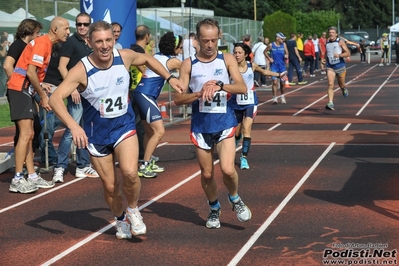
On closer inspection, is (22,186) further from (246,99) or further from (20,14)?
(20,14)

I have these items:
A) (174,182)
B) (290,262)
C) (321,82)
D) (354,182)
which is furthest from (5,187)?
(321,82)

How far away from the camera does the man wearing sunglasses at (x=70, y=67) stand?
37.9 feet

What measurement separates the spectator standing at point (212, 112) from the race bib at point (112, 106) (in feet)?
1.93

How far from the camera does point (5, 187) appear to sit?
→ 11383 mm

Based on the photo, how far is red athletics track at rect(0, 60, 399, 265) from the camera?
7485 mm

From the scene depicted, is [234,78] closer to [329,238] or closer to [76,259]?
[329,238]

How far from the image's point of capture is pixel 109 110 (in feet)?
25.6

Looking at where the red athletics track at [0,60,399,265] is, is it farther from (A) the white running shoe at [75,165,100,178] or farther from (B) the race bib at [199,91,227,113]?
(B) the race bib at [199,91,227,113]

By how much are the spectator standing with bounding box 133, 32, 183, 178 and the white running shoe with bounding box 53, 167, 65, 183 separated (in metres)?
1.06

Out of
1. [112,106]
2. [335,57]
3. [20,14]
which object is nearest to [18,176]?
[112,106]

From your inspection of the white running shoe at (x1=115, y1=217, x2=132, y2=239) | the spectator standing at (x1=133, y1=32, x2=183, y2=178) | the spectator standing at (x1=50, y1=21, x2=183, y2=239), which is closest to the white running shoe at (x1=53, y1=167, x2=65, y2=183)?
the spectator standing at (x1=133, y1=32, x2=183, y2=178)

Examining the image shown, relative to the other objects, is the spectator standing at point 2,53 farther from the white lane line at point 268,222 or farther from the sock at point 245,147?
the white lane line at point 268,222

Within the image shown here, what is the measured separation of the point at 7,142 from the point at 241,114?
562 centimetres

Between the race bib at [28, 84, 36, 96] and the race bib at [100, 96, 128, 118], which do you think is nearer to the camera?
the race bib at [100, 96, 128, 118]
